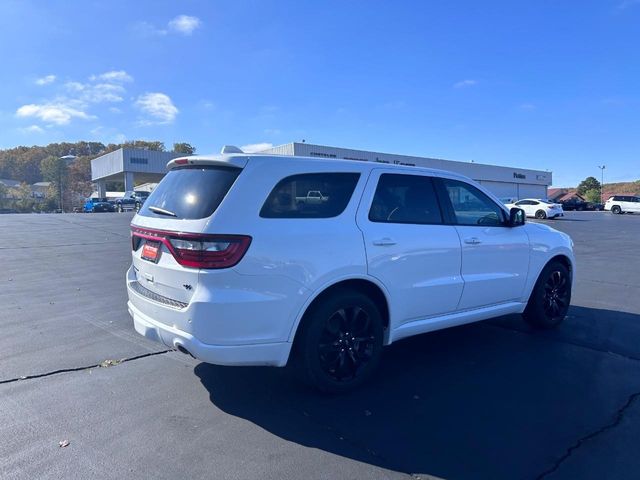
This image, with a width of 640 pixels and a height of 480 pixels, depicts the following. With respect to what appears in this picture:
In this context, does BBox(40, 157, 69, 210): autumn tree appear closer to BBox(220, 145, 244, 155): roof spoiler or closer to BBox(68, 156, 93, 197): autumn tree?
BBox(68, 156, 93, 197): autumn tree

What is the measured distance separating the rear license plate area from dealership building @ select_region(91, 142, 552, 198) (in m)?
39.6

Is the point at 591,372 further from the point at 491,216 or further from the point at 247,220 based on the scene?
the point at 247,220

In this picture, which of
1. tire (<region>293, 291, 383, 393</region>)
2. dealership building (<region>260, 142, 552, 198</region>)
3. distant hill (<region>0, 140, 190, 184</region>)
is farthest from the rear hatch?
distant hill (<region>0, 140, 190, 184</region>)

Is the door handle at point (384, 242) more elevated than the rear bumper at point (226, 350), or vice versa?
the door handle at point (384, 242)

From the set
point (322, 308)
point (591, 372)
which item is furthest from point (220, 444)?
point (591, 372)

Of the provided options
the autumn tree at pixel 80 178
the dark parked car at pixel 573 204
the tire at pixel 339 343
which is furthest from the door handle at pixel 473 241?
the autumn tree at pixel 80 178

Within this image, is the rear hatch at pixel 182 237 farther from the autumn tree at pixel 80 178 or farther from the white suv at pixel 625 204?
the autumn tree at pixel 80 178

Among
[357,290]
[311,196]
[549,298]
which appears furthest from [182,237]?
[549,298]

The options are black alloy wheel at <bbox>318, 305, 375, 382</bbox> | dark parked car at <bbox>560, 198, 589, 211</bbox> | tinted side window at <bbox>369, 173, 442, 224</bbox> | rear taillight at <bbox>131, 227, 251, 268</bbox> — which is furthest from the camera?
dark parked car at <bbox>560, 198, 589, 211</bbox>

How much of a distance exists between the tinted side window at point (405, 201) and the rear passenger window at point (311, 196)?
0.94ft

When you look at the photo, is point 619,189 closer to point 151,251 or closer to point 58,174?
point 58,174

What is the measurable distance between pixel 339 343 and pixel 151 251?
5.52 ft

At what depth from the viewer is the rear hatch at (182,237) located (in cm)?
330

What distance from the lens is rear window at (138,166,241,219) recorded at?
3.50m
